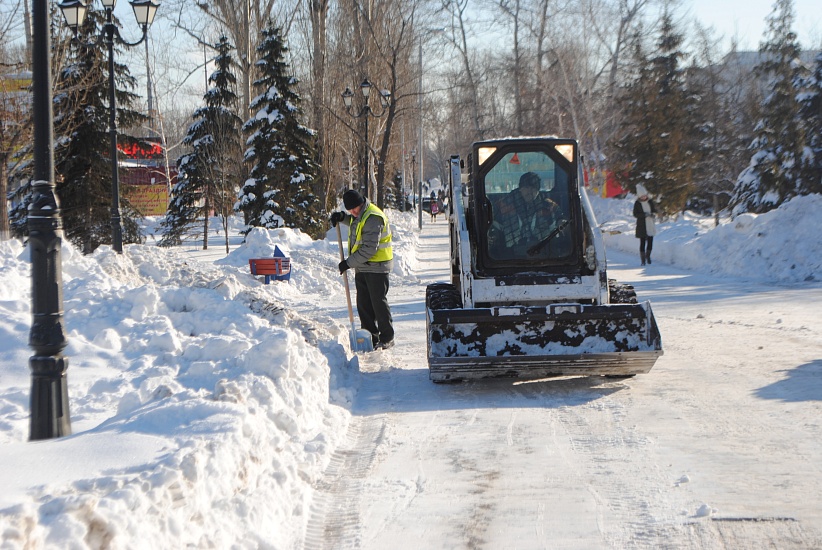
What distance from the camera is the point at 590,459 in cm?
557

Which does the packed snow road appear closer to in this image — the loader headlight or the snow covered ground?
the snow covered ground

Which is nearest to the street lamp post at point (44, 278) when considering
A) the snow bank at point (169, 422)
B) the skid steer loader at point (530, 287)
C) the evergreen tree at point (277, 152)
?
the snow bank at point (169, 422)

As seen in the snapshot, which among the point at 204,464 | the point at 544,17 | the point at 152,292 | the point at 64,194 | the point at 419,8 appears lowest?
the point at 204,464

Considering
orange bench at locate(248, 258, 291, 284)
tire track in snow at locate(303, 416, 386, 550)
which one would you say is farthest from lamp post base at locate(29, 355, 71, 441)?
orange bench at locate(248, 258, 291, 284)

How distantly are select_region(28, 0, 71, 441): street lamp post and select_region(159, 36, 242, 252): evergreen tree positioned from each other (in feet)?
89.8

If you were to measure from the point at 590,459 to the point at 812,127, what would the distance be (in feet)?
92.3

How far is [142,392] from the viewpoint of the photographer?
6.36 m

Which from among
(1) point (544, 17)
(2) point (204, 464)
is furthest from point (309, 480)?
(1) point (544, 17)

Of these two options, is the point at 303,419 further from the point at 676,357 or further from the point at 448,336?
the point at 676,357

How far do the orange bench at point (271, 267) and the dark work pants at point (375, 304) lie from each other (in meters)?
6.74

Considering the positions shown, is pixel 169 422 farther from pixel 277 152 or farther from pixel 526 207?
pixel 277 152

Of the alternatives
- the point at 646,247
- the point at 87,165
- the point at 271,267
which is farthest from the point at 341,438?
the point at 87,165

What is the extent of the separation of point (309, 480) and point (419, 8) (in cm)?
2934

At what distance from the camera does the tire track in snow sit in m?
4.38
